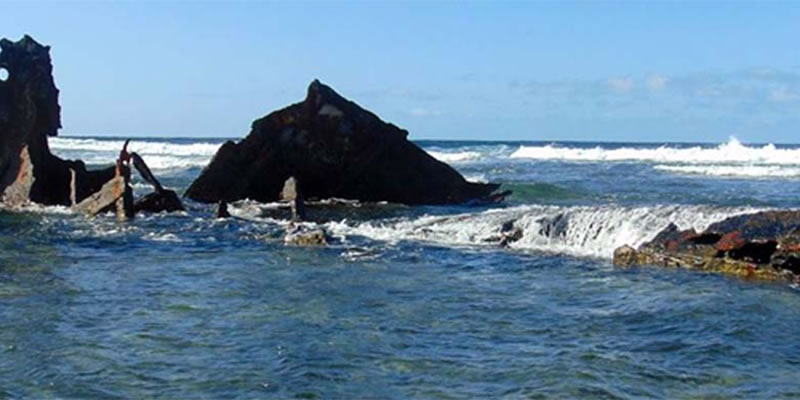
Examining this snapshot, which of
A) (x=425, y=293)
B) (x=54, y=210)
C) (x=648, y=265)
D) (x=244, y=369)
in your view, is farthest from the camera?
(x=54, y=210)

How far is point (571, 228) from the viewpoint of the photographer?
13977 millimetres

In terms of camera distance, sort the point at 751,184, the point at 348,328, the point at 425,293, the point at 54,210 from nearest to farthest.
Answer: the point at 348,328
the point at 425,293
the point at 54,210
the point at 751,184

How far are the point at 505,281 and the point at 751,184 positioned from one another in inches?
916

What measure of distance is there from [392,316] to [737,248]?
4.66 meters

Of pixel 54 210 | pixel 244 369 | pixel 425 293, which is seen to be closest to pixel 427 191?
pixel 54 210

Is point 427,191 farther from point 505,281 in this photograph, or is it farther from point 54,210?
point 505,281

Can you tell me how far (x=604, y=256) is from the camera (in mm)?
12523

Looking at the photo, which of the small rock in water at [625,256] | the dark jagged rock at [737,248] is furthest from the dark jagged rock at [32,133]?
the dark jagged rock at [737,248]

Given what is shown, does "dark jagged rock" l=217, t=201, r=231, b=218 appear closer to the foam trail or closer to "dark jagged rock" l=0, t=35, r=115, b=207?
the foam trail

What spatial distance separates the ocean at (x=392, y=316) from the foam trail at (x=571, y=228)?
0.13ft

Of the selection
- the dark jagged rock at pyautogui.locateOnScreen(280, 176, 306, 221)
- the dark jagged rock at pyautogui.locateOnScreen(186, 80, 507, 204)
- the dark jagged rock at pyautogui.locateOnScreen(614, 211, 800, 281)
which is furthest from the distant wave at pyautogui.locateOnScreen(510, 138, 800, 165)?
the dark jagged rock at pyautogui.locateOnScreen(614, 211, 800, 281)

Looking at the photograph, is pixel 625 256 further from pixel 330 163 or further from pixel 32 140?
pixel 32 140

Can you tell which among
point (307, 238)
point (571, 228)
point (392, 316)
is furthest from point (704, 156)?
point (392, 316)

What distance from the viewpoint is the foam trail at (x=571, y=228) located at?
1329 centimetres
